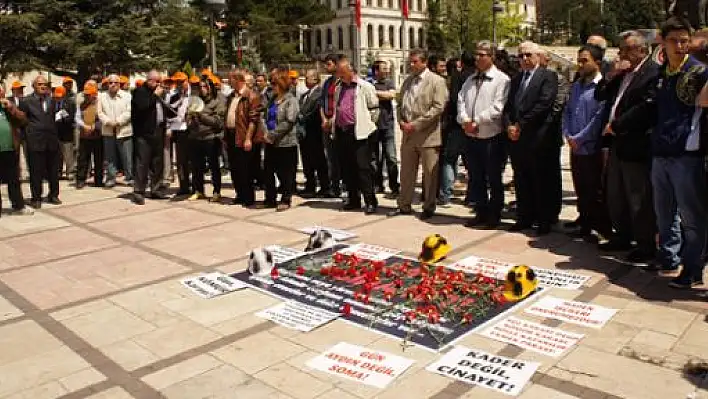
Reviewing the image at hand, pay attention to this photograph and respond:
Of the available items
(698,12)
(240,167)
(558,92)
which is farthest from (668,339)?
(240,167)

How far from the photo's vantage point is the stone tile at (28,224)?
28.8ft

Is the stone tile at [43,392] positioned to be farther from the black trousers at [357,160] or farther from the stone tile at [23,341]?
the black trousers at [357,160]

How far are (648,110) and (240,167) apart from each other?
19.5 ft

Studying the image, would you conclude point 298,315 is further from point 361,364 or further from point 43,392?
point 43,392

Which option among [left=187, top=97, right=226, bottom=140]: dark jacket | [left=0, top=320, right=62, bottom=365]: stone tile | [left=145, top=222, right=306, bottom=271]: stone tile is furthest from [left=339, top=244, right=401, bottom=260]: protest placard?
[left=187, top=97, right=226, bottom=140]: dark jacket

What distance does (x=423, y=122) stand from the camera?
26.7 feet

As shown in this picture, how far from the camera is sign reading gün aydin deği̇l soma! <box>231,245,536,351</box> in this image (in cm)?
472

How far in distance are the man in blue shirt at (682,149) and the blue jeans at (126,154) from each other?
9.15 metres

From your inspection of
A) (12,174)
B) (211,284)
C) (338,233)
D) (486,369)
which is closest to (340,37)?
(12,174)

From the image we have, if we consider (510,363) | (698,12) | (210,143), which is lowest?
(510,363)

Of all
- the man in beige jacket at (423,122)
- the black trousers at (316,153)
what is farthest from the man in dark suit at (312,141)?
the man in beige jacket at (423,122)

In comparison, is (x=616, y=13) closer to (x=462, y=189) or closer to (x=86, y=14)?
(x=86, y=14)

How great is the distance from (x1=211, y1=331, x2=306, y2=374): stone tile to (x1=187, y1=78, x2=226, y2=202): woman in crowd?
5768mm

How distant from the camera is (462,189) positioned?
1039 cm
